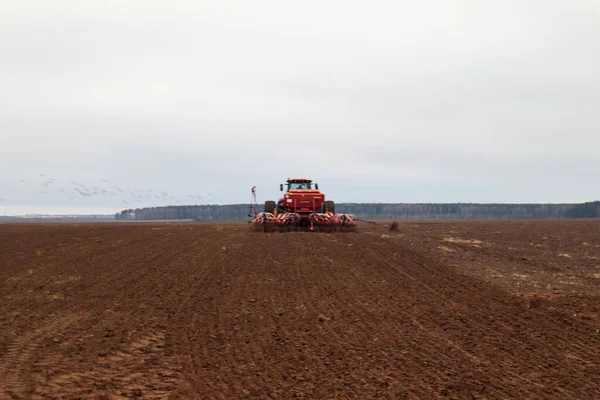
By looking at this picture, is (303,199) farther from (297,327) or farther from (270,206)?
(297,327)

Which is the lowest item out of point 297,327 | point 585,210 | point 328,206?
point 297,327

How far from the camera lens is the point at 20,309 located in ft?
34.7

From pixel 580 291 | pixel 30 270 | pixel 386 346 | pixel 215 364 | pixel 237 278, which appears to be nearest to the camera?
pixel 215 364

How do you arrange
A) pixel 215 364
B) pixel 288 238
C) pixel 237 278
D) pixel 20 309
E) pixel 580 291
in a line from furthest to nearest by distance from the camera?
1. pixel 288 238
2. pixel 237 278
3. pixel 580 291
4. pixel 20 309
5. pixel 215 364

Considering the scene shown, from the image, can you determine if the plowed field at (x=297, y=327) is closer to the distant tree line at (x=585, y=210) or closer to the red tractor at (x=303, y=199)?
the red tractor at (x=303, y=199)

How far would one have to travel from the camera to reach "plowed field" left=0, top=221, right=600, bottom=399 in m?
6.51

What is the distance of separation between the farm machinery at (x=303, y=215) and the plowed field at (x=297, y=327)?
9.96 meters

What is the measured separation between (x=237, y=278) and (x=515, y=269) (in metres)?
9.18

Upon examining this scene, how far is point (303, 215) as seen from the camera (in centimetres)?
2955

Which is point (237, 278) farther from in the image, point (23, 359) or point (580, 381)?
point (580, 381)

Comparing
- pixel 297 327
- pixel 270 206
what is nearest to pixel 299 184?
pixel 270 206

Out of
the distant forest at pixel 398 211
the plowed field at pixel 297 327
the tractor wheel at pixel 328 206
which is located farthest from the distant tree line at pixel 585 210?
the plowed field at pixel 297 327

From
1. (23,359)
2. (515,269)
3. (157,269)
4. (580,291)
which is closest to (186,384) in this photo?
(23,359)

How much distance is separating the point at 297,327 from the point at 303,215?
20.4m
